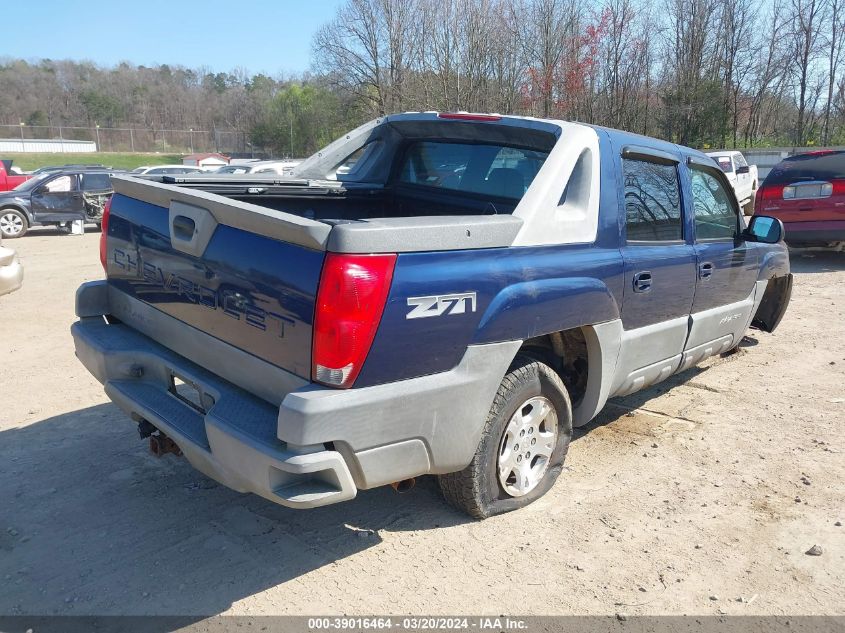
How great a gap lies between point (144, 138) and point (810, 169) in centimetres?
6888

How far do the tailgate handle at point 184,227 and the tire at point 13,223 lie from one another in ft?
51.0

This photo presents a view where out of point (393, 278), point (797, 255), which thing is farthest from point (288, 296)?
point (797, 255)

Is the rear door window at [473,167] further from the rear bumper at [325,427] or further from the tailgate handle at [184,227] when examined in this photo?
the tailgate handle at [184,227]

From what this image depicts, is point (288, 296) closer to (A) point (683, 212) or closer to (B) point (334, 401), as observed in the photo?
(B) point (334, 401)

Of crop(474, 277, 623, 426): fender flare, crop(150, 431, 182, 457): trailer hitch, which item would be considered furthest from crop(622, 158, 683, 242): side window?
crop(150, 431, 182, 457): trailer hitch

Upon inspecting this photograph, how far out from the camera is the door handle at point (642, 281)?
397cm

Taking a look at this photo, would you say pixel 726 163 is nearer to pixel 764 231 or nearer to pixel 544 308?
pixel 764 231

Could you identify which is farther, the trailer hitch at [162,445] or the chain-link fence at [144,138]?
the chain-link fence at [144,138]

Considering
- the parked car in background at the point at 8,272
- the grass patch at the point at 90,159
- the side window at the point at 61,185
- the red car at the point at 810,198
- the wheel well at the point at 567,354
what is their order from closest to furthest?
the wheel well at the point at 567,354, the parked car in background at the point at 8,272, the red car at the point at 810,198, the side window at the point at 61,185, the grass patch at the point at 90,159

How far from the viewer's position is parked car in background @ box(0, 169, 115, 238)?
16344 millimetres

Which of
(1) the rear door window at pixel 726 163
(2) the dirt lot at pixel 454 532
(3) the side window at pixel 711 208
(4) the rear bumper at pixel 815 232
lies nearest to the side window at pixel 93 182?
(2) the dirt lot at pixel 454 532

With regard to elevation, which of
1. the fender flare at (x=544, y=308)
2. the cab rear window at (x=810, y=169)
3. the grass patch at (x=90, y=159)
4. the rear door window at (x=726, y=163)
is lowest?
the fender flare at (x=544, y=308)

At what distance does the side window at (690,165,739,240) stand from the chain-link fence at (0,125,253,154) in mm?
64690

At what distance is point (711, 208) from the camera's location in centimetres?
502
